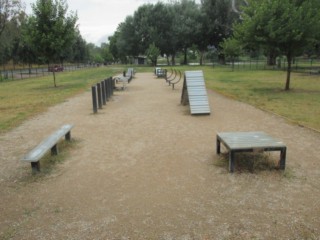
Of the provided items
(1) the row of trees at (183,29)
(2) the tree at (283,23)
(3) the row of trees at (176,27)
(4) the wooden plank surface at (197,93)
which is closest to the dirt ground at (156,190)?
(4) the wooden plank surface at (197,93)

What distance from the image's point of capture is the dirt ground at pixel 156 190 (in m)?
3.62

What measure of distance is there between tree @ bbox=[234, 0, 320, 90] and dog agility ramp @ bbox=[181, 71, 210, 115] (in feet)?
15.2

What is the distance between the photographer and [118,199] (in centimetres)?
438

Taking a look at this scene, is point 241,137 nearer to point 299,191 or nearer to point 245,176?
point 245,176

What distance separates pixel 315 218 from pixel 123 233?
221cm

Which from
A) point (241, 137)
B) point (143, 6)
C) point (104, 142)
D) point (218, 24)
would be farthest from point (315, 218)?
point (143, 6)

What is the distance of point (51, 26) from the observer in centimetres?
1930

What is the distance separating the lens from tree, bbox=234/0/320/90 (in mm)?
13773

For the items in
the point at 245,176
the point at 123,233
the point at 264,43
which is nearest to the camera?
the point at 123,233

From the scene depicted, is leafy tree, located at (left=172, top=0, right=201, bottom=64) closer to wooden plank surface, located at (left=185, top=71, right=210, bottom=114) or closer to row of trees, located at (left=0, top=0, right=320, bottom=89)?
row of trees, located at (left=0, top=0, right=320, bottom=89)

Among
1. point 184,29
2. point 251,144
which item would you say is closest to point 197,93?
point 251,144

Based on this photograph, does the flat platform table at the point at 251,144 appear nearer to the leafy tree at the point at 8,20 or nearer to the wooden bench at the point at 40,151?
the wooden bench at the point at 40,151

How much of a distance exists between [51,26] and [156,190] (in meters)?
17.3

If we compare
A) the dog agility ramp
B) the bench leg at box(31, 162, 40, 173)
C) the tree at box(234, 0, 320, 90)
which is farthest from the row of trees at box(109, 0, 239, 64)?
the bench leg at box(31, 162, 40, 173)
